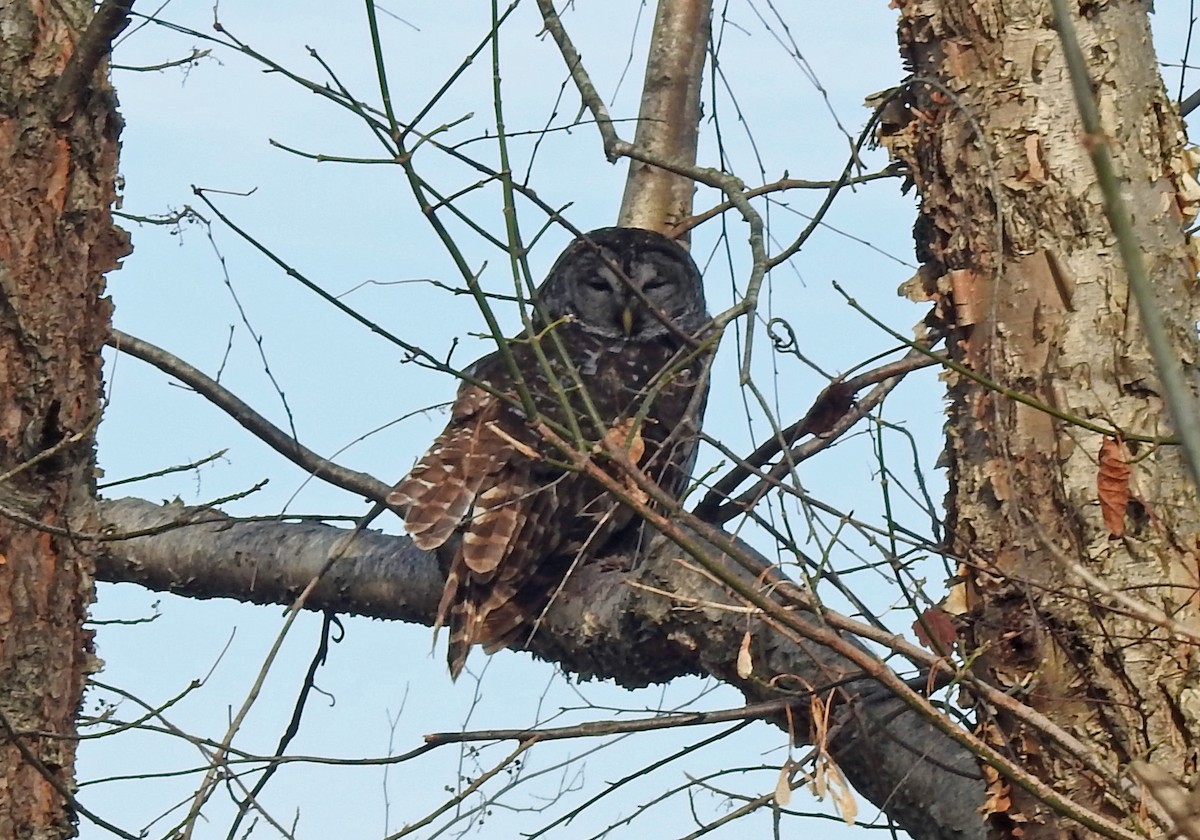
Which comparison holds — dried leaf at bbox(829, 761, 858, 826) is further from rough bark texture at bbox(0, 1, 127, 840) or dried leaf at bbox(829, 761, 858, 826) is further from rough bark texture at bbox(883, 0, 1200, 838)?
rough bark texture at bbox(0, 1, 127, 840)

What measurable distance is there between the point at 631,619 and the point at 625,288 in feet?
6.64

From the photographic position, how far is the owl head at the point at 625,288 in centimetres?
606

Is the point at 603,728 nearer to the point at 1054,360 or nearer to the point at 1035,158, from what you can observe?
the point at 1054,360

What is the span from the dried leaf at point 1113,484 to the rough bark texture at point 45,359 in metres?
2.58

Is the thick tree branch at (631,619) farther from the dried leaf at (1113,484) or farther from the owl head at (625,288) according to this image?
the owl head at (625,288)

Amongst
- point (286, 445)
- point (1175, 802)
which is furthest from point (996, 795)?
point (286, 445)

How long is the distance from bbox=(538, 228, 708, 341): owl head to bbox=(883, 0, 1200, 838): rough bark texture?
9.18ft

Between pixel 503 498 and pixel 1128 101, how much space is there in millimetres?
2416

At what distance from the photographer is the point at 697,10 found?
19.2 feet

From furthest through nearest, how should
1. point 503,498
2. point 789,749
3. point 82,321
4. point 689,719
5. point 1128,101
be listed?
point 503,498
point 82,321
point 1128,101
point 689,719
point 789,749

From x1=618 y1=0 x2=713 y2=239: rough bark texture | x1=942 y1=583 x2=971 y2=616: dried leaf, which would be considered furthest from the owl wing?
x1=942 y1=583 x2=971 y2=616: dried leaf

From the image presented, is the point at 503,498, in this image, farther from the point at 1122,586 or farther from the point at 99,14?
the point at 1122,586

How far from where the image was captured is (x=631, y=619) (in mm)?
4191

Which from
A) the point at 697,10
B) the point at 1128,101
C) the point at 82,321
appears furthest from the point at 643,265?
the point at 1128,101
